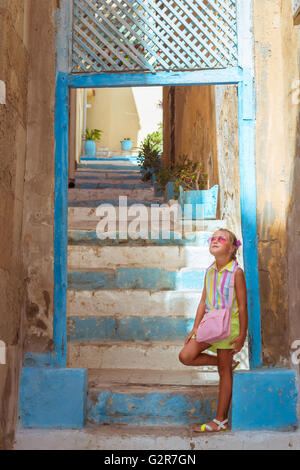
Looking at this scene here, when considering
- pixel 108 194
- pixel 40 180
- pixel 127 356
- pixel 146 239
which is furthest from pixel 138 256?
pixel 108 194

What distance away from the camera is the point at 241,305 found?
3732 millimetres

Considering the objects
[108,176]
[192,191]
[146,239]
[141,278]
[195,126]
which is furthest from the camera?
[108,176]

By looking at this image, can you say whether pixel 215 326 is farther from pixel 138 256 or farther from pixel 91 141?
pixel 91 141

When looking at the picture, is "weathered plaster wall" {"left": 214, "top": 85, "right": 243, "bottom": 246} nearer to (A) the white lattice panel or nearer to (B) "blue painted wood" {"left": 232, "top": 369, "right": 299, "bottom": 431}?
(A) the white lattice panel

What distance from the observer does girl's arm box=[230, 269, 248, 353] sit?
3676mm

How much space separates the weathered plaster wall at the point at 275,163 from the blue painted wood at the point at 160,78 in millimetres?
245

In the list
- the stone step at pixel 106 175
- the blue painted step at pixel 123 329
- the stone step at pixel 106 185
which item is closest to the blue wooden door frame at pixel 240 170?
the blue painted step at pixel 123 329

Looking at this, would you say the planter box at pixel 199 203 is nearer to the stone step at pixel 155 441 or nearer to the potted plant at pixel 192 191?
the potted plant at pixel 192 191

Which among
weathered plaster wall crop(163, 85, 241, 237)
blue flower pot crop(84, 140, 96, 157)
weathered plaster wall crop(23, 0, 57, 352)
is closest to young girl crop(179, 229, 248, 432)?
weathered plaster wall crop(23, 0, 57, 352)

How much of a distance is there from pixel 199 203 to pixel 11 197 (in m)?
4.00

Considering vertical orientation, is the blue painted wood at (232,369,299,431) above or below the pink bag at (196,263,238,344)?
below

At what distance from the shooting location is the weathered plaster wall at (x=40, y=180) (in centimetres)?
402

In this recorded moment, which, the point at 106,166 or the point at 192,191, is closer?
the point at 192,191

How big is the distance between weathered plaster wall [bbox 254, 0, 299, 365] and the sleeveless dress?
34 centimetres
